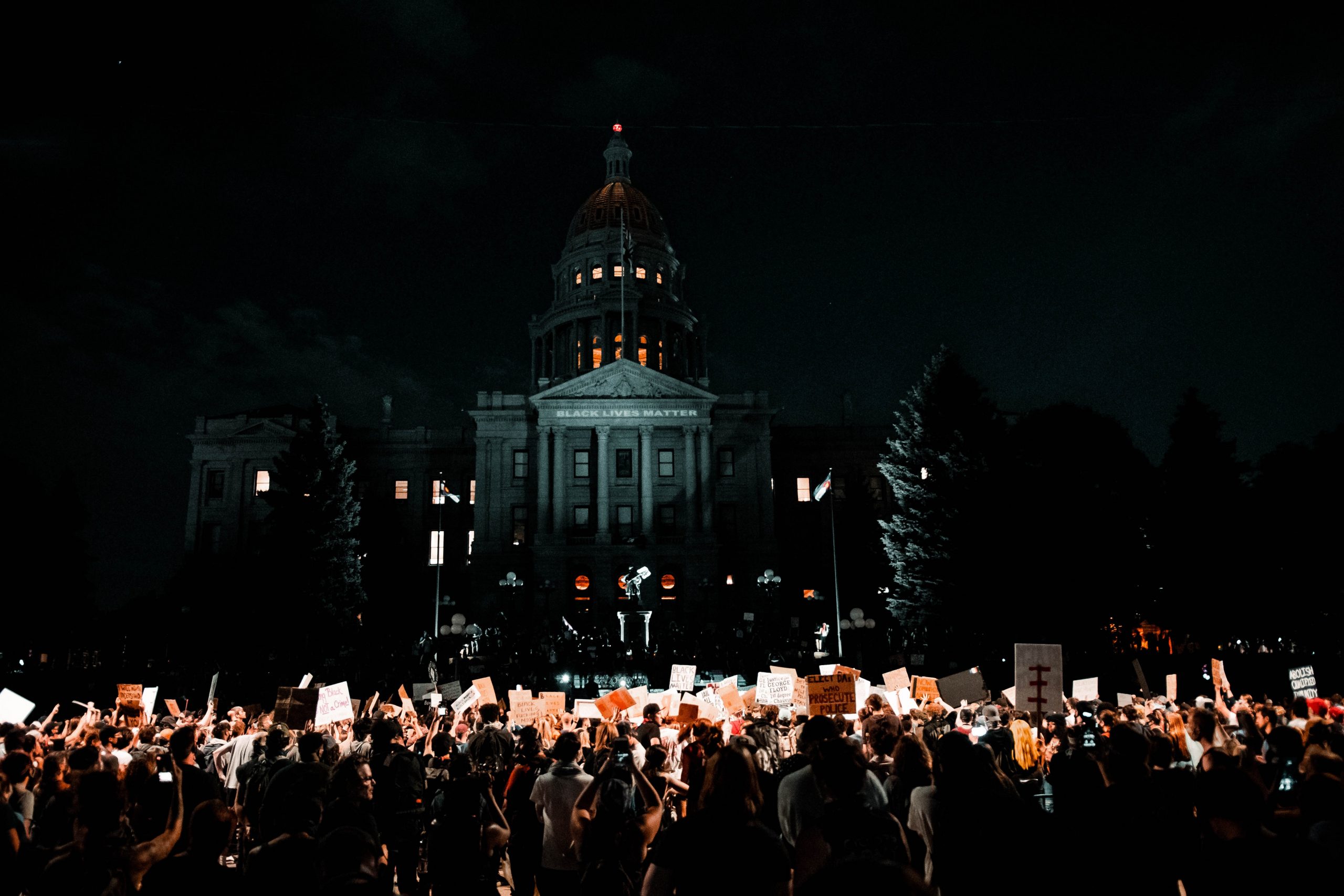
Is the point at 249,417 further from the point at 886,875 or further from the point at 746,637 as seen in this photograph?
the point at 886,875

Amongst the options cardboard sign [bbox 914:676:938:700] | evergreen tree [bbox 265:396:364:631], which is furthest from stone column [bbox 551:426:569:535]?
cardboard sign [bbox 914:676:938:700]

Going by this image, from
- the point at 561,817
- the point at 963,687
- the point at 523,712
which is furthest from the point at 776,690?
the point at 561,817

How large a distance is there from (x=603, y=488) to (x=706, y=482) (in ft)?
20.9

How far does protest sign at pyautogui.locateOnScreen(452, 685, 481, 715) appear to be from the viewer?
543 inches

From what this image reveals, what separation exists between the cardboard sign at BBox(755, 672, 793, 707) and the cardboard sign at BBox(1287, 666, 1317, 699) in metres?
7.05

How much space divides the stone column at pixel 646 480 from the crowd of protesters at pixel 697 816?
44927mm

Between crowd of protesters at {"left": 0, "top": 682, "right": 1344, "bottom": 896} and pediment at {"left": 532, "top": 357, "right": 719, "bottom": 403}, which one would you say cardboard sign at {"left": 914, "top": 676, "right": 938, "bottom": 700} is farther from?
pediment at {"left": 532, "top": 357, "right": 719, "bottom": 403}

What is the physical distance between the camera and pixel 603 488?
180 feet

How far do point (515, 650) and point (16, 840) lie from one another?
98.2ft

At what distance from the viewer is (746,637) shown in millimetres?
38062

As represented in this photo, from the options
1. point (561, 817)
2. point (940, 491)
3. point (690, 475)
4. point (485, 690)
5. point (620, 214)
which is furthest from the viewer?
point (620, 214)

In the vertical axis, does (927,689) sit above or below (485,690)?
below

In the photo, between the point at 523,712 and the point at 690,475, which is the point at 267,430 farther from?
the point at 523,712

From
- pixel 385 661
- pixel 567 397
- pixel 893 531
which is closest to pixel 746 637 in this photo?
pixel 893 531
